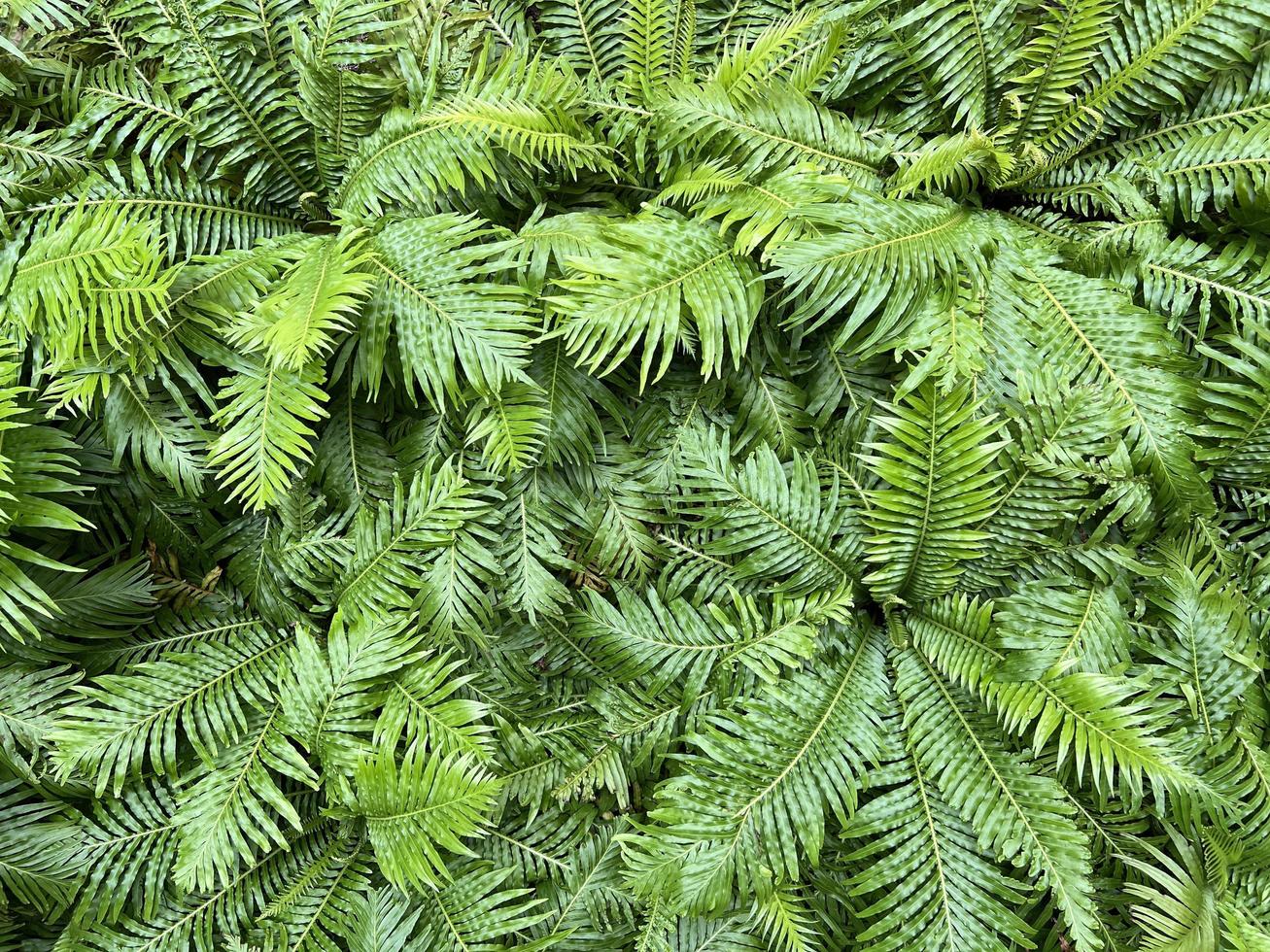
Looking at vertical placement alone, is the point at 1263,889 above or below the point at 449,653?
below

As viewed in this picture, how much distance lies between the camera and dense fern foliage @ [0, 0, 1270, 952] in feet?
6.22

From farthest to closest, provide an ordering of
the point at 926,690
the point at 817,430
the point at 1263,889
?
the point at 817,430 → the point at 926,690 → the point at 1263,889

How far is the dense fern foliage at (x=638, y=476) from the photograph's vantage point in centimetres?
190

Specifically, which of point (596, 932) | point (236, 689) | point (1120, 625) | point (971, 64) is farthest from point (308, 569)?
point (971, 64)

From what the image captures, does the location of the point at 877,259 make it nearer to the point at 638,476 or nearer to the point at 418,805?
the point at 638,476

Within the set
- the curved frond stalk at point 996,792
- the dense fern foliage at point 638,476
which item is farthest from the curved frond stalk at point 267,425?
the curved frond stalk at point 996,792

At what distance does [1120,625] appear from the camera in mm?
1977

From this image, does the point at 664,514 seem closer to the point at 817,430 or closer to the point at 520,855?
the point at 817,430

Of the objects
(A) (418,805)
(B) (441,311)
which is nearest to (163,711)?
(A) (418,805)

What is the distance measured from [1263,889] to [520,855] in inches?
72.2

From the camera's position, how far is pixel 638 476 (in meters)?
2.26

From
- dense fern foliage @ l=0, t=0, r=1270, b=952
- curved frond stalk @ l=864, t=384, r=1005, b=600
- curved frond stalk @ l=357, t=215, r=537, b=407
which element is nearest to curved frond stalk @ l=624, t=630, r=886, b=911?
dense fern foliage @ l=0, t=0, r=1270, b=952

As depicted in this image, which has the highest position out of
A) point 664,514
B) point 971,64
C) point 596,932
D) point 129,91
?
point 971,64

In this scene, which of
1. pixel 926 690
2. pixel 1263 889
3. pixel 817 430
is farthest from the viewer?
pixel 817 430
